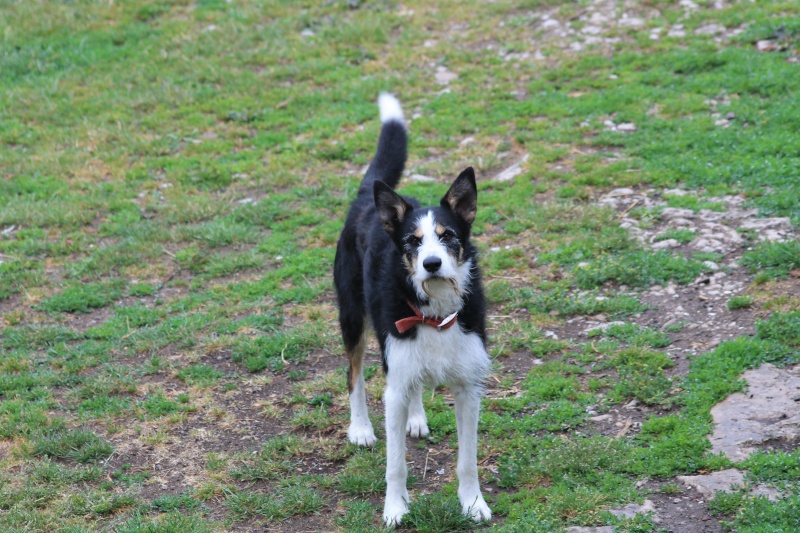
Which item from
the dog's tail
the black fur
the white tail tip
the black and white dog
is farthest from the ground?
the white tail tip

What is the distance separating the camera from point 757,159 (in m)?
7.94

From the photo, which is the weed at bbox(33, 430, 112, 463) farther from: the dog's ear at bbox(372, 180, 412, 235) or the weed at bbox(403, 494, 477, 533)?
the dog's ear at bbox(372, 180, 412, 235)

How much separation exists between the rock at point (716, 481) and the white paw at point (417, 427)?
5.54ft

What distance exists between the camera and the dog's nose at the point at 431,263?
4.30 metres

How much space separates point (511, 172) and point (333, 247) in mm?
2183

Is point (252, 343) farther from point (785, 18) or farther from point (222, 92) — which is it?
point (785, 18)

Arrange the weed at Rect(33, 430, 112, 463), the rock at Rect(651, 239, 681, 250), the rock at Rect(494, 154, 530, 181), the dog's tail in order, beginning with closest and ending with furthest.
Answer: the weed at Rect(33, 430, 112, 463)
the dog's tail
the rock at Rect(651, 239, 681, 250)
the rock at Rect(494, 154, 530, 181)

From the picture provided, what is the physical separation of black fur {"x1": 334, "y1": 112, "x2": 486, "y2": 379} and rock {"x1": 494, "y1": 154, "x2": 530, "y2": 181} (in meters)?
3.50

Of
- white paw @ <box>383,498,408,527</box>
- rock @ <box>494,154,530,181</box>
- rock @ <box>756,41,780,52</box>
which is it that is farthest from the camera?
rock @ <box>756,41,780,52</box>

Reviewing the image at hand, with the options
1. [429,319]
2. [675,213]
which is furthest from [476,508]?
[675,213]

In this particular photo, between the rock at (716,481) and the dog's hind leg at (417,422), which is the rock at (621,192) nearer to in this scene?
the dog's hind leg at (417,422)

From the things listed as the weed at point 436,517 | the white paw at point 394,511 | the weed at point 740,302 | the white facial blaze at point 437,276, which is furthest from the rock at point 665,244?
the white paw at point 394,511

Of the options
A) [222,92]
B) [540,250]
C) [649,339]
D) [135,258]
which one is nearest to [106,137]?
[222,92]

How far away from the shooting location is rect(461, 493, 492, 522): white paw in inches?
183
